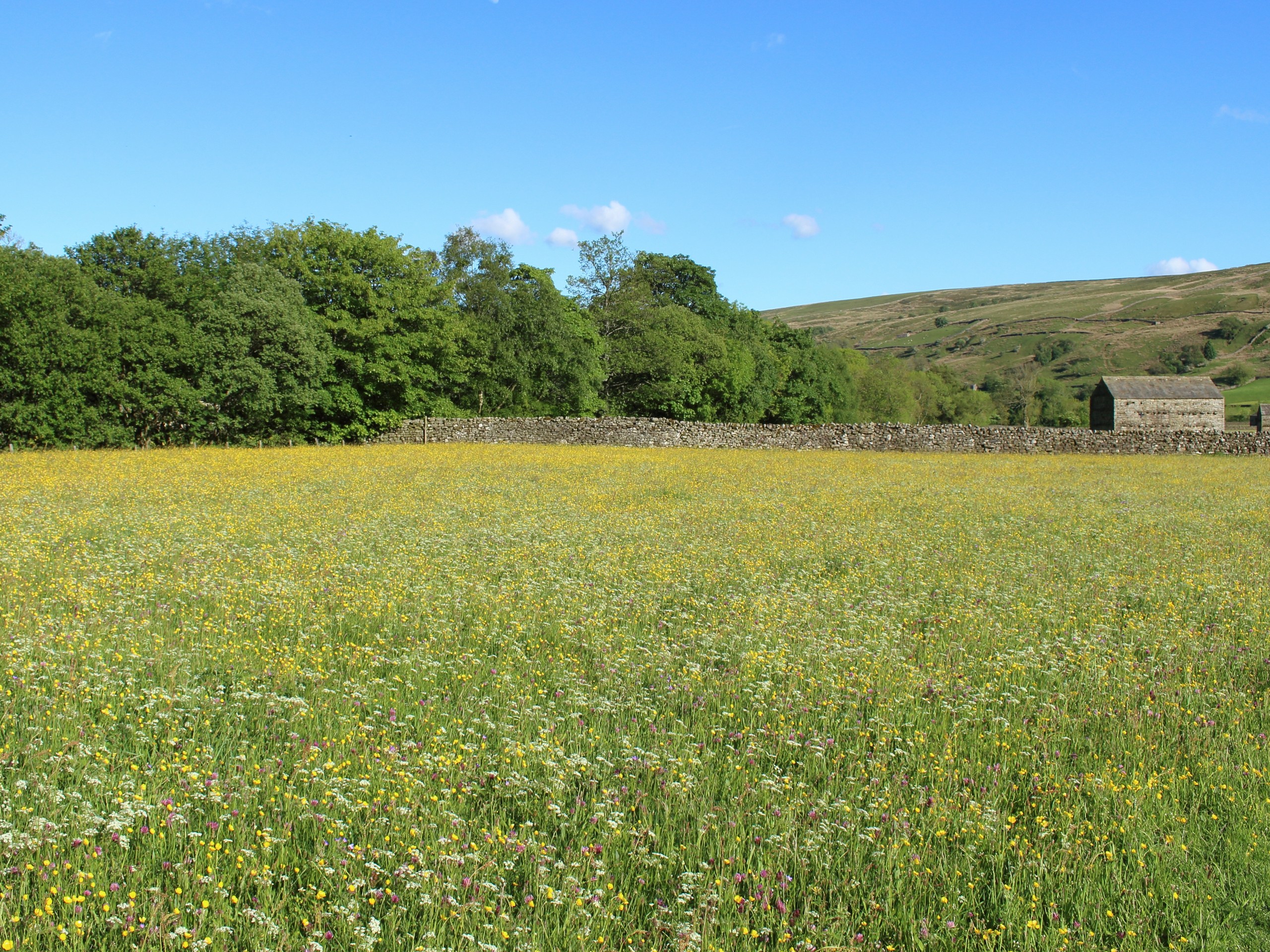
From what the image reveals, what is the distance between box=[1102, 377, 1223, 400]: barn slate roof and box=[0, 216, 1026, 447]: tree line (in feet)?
130

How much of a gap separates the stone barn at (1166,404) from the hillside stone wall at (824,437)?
37.4 m

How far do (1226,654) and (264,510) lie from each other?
53.1 feet

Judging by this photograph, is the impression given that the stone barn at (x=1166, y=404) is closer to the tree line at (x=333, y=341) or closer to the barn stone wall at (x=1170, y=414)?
the barn stone wall at (x=1170, y=414)

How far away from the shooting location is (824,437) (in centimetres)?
5403

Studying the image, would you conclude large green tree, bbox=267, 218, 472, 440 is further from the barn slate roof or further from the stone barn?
the barn slate roof

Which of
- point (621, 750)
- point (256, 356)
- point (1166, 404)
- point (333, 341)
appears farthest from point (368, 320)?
point (1166, 404)

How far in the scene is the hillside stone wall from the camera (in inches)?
2057

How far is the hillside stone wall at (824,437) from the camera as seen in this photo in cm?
5225

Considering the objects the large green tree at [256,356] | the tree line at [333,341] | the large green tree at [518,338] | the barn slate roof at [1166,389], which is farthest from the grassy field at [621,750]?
the barn slate roof at [1166,389]

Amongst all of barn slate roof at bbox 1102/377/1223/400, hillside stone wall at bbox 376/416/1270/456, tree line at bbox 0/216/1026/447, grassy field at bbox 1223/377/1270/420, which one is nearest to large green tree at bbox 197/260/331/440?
tree line at bbox 0/216/1026/447

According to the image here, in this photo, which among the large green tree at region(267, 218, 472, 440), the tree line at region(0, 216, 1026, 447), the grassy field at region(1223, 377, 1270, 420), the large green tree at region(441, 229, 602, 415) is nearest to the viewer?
the tree line at region(0, 216, 1026, 447)

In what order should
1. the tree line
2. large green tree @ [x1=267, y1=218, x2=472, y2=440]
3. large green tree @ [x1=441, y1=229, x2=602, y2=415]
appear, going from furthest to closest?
1. large green tree @ [x1=441, y1=229, x2=602, y2=415]
2. large green tree @ [x1=267, y1=218, x2=472, y2=440]
3. the tree line

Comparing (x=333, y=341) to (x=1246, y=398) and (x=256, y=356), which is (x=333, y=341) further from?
(x=1246, y=398)

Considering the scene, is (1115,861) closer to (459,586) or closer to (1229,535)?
(459,586)
